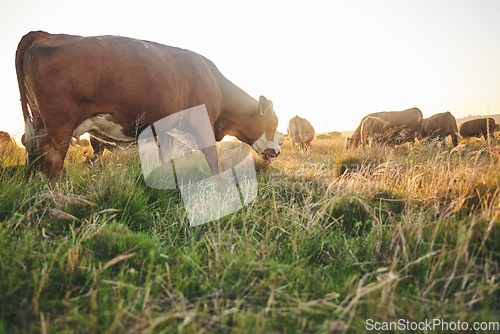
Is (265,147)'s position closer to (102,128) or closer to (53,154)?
(102,128)

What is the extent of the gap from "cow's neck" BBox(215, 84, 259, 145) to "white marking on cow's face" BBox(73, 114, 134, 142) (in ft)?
6.82

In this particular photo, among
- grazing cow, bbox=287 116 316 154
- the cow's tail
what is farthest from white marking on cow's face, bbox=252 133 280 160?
grazing cow, bbox=287 116 316 154

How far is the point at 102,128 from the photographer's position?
11.7 feet

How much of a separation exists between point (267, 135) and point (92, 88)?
12.9 ft

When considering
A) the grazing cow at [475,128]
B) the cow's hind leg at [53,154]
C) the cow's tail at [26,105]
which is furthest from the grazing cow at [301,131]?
the cow's tail at [26,105]

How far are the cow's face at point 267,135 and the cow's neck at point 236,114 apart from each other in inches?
8.3

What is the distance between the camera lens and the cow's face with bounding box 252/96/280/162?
601cm

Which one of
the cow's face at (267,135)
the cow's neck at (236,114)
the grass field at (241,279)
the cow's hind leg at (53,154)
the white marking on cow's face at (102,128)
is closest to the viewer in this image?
the grass field at (241,279)

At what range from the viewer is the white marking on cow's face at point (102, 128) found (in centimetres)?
328

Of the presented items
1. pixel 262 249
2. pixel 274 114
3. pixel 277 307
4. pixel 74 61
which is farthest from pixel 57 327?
pixel 274 114

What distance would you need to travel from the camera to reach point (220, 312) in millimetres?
1308

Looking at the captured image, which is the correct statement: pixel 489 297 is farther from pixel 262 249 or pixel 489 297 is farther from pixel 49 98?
pixel 49 98

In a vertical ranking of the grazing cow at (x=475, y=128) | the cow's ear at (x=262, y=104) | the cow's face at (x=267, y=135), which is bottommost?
the cow's face at (x=267, y=135)

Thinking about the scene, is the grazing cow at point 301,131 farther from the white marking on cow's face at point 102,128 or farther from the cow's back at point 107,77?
the white marking on cow's face at point 102,128
